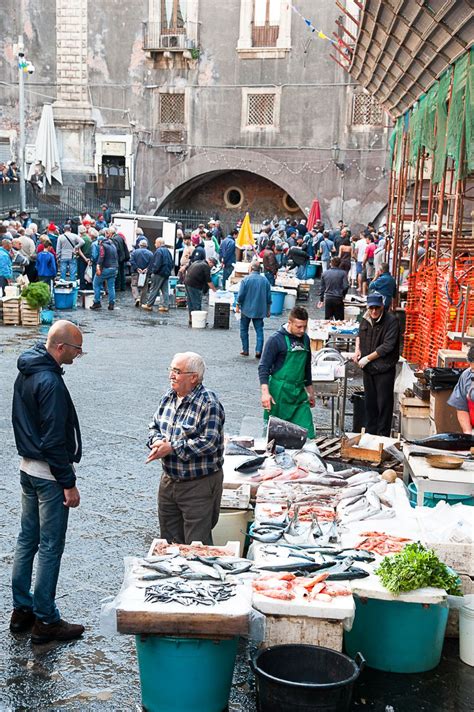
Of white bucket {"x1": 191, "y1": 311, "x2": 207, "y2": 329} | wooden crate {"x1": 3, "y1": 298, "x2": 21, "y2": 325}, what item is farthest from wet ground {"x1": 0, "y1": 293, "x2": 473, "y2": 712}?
white bucket {"x1": 191, "y1": 311, "x2": 207, "y2": 329}

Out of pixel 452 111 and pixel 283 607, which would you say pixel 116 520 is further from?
pixel 452 111

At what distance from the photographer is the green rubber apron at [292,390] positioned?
28.3ft

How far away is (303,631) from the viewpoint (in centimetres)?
496

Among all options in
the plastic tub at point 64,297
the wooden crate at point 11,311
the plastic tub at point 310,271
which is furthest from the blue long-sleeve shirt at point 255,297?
the plastic tub at point 310,271

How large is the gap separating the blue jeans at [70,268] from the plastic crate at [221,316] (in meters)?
4.63

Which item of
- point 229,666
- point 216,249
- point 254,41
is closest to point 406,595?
point 229,666

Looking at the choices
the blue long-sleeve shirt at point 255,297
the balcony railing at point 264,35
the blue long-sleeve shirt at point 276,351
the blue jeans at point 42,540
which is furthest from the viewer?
the balcony railing at point 264,35

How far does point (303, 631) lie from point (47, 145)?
3208 centimetres

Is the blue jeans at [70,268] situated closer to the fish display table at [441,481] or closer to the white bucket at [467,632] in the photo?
the fish display table at [441,481]

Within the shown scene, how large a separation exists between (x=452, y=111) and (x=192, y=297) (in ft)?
30.0

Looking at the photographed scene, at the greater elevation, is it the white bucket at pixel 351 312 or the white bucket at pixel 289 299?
the white bucket at pixel 351 312

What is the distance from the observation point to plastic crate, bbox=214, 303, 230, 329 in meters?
18.9

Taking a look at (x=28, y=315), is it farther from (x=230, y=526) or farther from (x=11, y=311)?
(x=230, y=526)

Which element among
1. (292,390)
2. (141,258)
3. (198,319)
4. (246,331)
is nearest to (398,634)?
(292,390)
